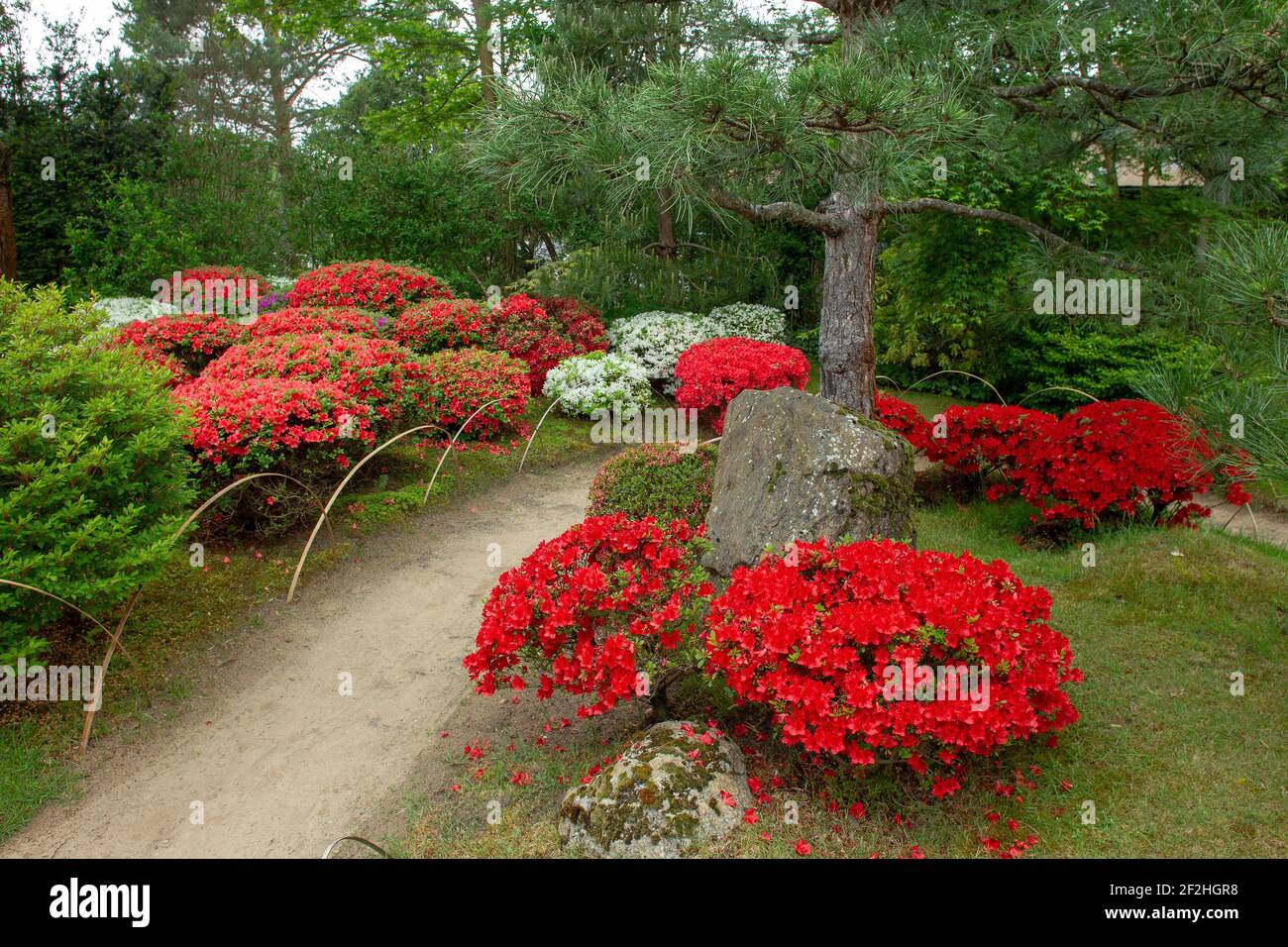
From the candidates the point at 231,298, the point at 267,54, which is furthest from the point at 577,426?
the point at 267,54

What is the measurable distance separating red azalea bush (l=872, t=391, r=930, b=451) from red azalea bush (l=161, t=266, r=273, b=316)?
295 inches

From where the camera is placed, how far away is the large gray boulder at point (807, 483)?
4812 millimetres

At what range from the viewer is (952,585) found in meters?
3.53

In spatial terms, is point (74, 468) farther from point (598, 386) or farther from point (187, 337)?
point (598, 386)

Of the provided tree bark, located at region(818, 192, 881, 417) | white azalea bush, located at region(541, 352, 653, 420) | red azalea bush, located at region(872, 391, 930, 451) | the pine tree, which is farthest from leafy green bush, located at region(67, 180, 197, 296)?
red azalea bush, located at region(872, 391, 930, 451)

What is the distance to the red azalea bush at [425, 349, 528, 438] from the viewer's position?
27.3 feet

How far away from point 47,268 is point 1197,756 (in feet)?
46.0

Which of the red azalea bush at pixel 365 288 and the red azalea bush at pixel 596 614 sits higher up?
the red azalea bush at pixel 365 288

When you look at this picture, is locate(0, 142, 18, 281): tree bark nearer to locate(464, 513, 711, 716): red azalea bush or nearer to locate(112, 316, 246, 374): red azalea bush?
locate(112, 316, 246, 374): red azalea bush

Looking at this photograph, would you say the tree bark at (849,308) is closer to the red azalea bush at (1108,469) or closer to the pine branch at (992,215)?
the pine branch at (992,215)

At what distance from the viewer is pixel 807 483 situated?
4.87 m

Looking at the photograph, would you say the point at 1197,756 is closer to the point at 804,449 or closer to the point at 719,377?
the point at 804,449

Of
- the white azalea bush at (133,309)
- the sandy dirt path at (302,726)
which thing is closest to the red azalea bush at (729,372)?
the sandy dirt path at (302,726)

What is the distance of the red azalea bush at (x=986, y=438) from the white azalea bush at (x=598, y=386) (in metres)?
3.44
